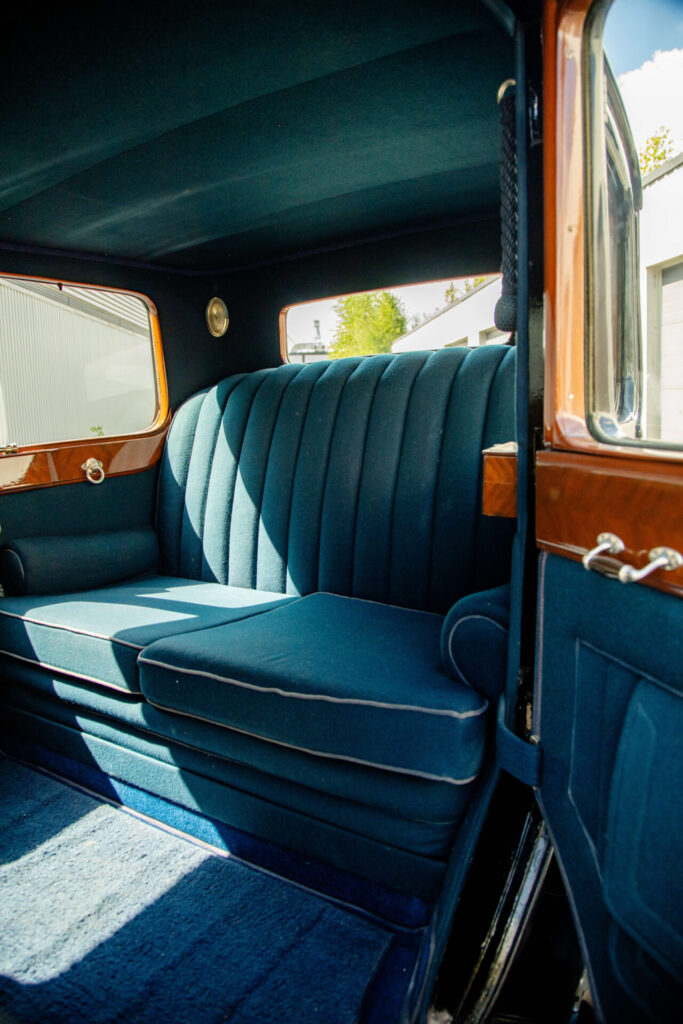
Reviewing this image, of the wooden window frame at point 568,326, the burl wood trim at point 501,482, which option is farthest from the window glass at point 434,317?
the wooden window frame at point 568,326

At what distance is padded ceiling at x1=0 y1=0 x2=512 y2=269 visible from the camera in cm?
132

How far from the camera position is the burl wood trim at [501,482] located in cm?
129

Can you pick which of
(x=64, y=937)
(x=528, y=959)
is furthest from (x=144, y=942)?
(x=528, y=959)

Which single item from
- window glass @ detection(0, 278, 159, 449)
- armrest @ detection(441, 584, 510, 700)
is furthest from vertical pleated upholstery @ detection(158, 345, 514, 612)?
armrest @ detection(441, 584, 510, 700)

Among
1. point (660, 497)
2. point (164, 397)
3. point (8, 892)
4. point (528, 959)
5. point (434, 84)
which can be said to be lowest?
point (8, 892)

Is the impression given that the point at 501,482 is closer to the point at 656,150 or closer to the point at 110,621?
the point at 656,150

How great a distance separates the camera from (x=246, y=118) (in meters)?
1.69

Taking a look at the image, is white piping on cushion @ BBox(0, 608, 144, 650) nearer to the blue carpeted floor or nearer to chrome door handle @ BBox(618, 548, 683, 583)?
the blue carpeted floor

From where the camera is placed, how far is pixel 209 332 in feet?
10.2

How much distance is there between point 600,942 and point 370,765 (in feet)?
1.88

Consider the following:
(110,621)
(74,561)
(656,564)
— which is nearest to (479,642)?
(656,564)

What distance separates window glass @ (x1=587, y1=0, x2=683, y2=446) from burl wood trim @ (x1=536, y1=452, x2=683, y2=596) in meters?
0.06

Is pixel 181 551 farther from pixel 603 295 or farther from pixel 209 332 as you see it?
pixel 603 295

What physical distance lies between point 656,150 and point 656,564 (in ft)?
2.01
